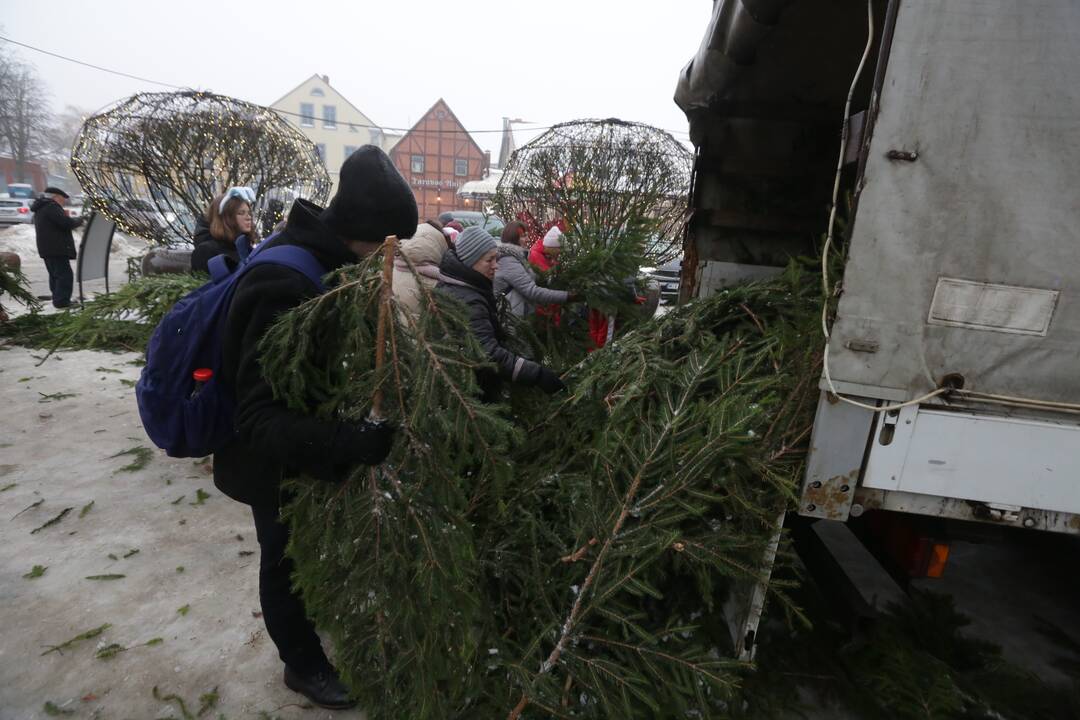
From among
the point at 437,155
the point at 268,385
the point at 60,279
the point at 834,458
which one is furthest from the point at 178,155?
the point at 437,155

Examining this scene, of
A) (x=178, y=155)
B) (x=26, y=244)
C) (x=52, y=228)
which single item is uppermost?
(x=178, y=155)

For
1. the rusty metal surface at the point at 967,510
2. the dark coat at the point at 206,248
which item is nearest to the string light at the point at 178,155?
the dark coat at the point at 206,248

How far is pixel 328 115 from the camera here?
46312 mm

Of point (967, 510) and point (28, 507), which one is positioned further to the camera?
point (28, 507)

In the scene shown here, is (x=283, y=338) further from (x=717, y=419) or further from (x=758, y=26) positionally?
(x=758, y=26)

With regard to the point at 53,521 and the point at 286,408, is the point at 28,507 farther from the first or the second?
the point at 286,408

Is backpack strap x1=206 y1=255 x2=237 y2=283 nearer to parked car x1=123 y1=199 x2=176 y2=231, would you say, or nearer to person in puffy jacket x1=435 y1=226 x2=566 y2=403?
person in puffy jacket x1=435 y1=226 x2=566 y2=403

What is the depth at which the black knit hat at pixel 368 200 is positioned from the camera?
178 cm

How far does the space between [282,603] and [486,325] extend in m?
1.61

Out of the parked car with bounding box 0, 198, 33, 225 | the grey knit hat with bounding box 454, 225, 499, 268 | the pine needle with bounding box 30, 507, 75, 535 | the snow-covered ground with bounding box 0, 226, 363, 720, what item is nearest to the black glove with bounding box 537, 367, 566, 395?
the grey knit hat with bounding box 454, 225, 499, 268

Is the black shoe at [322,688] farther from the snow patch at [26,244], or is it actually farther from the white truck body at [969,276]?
the snow patch at [26,244]

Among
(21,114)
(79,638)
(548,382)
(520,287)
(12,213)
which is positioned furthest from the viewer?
(21,114)

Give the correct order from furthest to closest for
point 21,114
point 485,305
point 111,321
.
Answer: point 21,114 → point 111,321 → point 485,305

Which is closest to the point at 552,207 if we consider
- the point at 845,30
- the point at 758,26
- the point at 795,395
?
the point at 845,30
